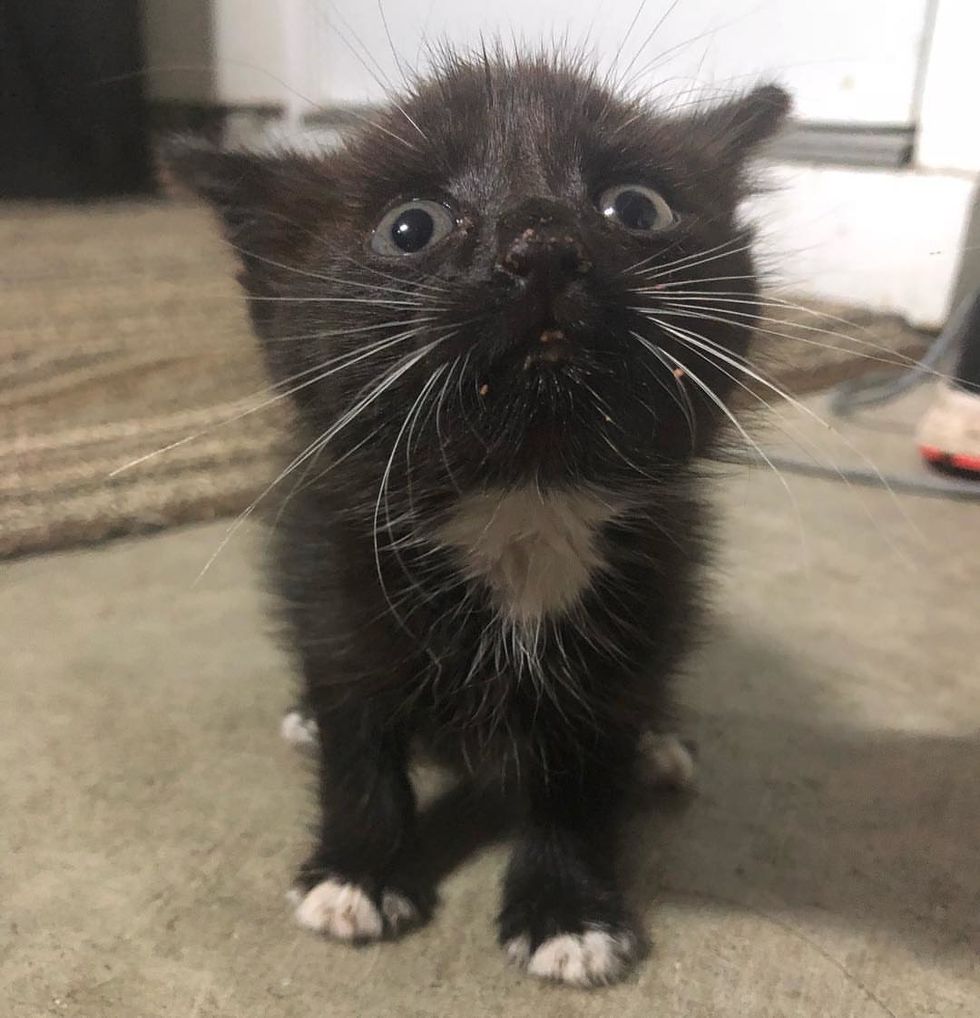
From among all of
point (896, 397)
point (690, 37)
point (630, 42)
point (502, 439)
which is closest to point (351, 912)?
point (502, 439)

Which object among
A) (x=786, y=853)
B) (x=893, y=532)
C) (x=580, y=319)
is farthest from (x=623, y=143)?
(x=893, y=532)

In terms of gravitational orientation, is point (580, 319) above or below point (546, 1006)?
above

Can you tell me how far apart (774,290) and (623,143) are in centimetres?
21

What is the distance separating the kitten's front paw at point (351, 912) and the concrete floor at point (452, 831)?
0.6 inches

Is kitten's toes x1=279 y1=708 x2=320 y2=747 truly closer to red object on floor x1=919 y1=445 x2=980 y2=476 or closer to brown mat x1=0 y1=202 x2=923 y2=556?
brown mat x1=0 y1=202 x2=923 y2=556

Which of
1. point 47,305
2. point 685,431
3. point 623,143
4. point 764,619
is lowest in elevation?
point 764,619

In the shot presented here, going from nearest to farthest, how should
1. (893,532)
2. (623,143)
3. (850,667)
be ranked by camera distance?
(623,143) < (850,667) < (893,532)

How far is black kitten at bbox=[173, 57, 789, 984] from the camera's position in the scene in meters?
0.61

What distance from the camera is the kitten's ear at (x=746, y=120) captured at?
0.82 m

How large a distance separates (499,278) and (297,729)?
21.3 inches

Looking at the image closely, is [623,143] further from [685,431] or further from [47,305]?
[47,305]

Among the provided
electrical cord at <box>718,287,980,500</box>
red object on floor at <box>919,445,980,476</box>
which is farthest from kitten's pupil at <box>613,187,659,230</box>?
red object on floor at <box>919,445,980,476</box>

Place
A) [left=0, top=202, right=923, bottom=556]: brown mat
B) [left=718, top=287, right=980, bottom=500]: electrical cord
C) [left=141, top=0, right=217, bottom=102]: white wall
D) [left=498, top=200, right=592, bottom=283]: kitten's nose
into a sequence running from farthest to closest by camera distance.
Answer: [left=141, top=0, right=217, bottom=102]: white wall, [left=718, top=287, right=980, bottom=500]: electrical cord, [left=0, top=202, right=923, bottom=556]: brown mat, [left=498, top=200, right=592, bottom=283]: kitten's nose

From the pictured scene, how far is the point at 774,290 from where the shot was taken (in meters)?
0.83
